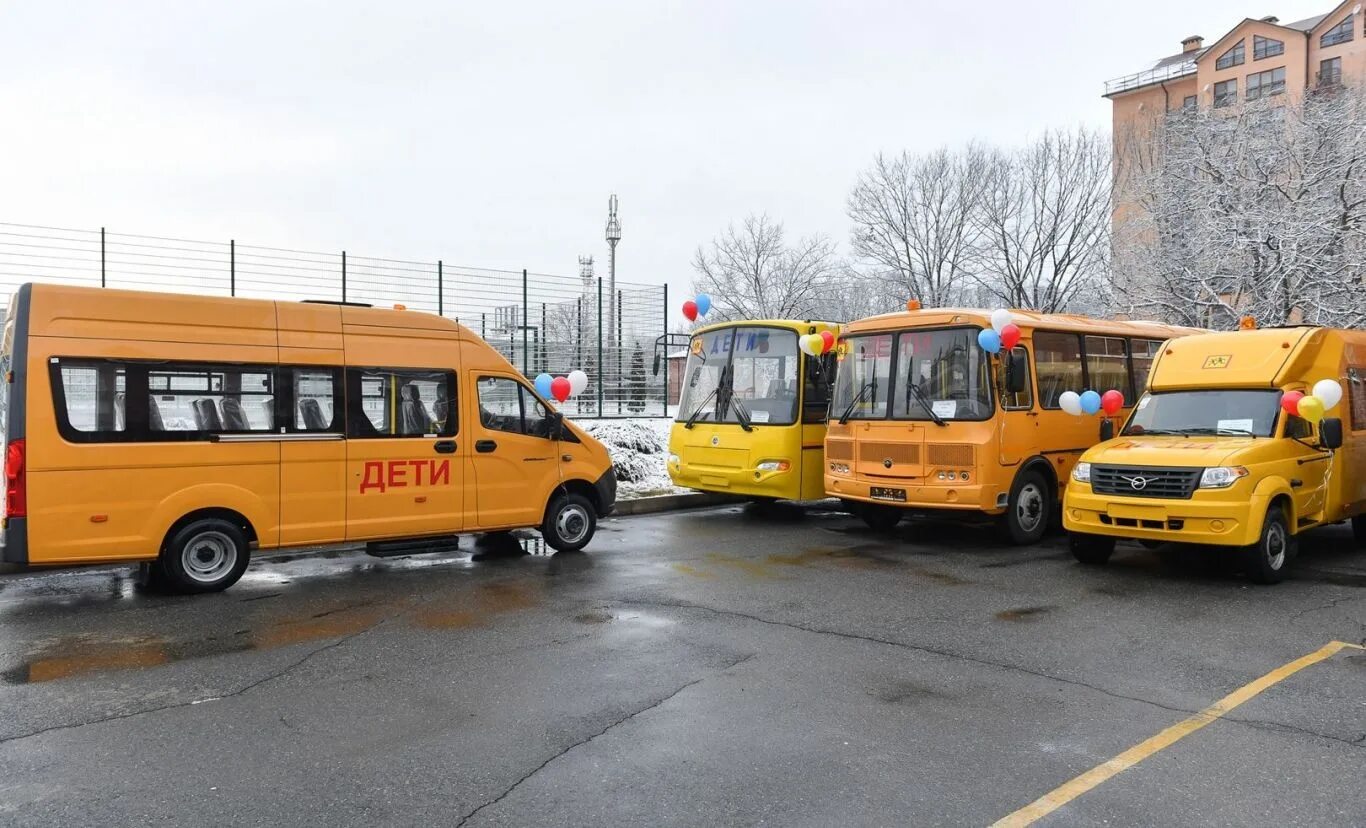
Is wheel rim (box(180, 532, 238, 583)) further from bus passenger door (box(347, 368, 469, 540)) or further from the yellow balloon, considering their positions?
the yellow balloon

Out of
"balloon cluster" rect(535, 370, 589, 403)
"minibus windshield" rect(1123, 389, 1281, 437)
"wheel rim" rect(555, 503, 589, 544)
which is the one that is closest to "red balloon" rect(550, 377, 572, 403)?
"balloon cluster" rect(535, 370, 589, 403)

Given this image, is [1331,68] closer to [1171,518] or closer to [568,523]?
[1171,518]

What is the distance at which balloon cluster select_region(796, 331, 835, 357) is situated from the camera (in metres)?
12.7

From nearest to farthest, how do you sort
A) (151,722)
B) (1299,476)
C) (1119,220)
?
(151,722), (1299,476), (1119,220)

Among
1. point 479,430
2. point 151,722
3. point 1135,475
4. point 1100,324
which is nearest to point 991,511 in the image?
point 1135,475

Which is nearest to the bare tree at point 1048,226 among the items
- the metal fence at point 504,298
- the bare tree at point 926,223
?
the bare tree at point 926,223

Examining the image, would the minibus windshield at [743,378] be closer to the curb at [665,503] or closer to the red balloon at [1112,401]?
the curb at [665,503]

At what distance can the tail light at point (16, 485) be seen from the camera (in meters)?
7.32

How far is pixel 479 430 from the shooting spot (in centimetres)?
963

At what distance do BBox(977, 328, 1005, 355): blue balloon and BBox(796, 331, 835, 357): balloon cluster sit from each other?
2.47 m

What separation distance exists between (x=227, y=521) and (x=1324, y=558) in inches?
432

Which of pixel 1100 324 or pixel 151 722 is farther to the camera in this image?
pixel 1100 324

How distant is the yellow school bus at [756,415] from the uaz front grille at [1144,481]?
450 cm

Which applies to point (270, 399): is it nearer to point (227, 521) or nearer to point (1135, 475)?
point (227, 521)
